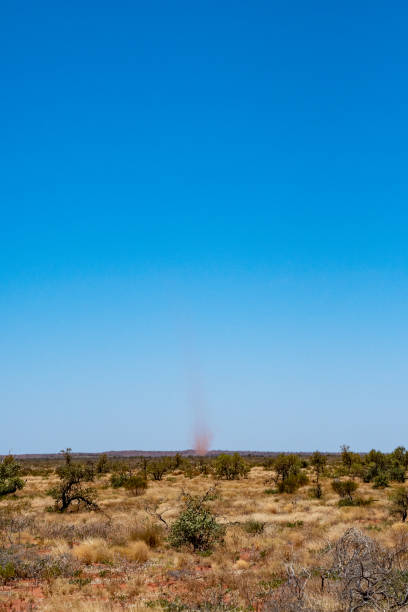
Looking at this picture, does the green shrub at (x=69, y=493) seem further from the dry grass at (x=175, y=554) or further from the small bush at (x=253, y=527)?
the small bush at (x=253, y=527)

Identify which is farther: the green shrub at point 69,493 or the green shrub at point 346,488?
the green shrub at point 346,488

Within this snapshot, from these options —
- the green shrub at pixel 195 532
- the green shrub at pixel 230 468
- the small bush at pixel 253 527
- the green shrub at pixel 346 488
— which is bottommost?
the green shrub at pixel 230 468

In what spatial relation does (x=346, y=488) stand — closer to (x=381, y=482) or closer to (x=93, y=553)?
(x=381, y=482)

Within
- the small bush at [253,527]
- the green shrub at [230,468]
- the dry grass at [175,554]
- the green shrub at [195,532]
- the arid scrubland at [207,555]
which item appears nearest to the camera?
the arid scrubland at [207,555]

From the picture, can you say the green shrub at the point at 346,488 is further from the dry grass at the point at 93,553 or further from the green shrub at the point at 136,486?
the dry grass at the point at 93,553

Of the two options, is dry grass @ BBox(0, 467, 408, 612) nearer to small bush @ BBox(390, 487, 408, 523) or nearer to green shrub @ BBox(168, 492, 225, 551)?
green shrub @ BBox(168, 492, 225, 551)

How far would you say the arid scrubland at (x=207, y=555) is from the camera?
8.90 metres

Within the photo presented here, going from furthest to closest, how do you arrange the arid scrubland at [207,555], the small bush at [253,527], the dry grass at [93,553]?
1. the small bush at [253,527]
2. the dry grass at [93,553]
3. the arid scrubland at [207,555]

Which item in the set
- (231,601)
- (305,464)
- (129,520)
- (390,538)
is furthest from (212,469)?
(231,601)

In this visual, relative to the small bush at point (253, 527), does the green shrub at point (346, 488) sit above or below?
below

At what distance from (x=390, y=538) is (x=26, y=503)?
21985 millimetres

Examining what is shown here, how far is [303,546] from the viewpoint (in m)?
16.3

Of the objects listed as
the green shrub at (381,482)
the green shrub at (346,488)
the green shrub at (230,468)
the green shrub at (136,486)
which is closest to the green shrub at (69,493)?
the green shrub at (136,486)

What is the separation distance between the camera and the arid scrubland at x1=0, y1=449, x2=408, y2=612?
29.2 feet
